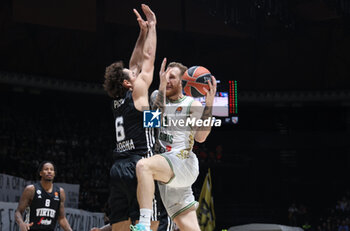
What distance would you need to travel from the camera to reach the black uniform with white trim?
16.2 ft

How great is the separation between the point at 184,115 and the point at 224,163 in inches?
802

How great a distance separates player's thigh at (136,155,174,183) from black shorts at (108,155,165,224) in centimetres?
18

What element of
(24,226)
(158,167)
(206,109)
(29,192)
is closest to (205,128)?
(206,109)

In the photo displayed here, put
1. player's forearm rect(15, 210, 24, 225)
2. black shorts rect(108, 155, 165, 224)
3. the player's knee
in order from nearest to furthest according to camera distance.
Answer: the player's knee
black shorts rect(108, 155, 165, 224)
player's forearm rect(15, 210, 24, 225)

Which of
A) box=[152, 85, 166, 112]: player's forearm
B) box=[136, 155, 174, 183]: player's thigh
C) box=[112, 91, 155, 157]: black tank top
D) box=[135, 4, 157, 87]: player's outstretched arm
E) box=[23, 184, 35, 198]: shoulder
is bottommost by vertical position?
box=[23, 184, 35, 198]: shoulder

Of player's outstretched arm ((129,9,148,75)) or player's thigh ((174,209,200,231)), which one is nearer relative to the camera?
player's thigh ((174,209,200,231))

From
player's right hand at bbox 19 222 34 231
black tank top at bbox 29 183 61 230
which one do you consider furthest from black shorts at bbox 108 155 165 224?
black tank top at bbox 29 183 61 230

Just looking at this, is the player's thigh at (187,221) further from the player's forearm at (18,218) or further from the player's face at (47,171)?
the player's face at (47,171)

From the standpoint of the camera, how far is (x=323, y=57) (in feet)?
80.1

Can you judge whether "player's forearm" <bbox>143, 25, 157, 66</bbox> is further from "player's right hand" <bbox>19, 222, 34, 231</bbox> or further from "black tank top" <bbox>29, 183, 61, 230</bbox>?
"black tank top" <bbox>29, 183, 61, 230</bbox>

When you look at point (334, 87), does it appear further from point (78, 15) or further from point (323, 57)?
point (78, 15)

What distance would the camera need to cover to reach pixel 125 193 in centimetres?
498

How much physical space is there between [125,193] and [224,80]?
1561 centimetres

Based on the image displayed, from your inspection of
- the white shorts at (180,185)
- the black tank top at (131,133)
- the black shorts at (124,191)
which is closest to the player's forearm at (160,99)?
the black tank top at (131,133)
